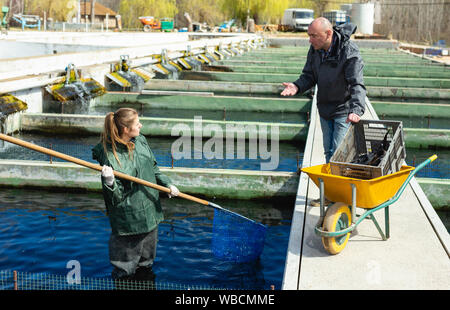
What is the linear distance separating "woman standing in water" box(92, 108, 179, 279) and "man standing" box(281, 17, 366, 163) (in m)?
2.07

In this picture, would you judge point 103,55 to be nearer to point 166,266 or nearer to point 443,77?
point 443,77

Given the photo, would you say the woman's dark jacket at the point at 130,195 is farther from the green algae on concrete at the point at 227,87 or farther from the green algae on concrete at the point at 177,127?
the green algae on concrete at the point at 227,87

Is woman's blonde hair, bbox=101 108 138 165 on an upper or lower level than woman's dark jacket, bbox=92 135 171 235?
upper

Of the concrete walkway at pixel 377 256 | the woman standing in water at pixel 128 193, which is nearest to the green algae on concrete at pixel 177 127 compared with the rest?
the concrete walkway at pixel 377 256

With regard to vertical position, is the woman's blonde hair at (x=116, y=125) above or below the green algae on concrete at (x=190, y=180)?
above

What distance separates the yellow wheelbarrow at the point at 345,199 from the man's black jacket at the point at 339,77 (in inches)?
37.0

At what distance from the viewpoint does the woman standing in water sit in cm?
435

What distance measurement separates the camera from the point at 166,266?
229 inches

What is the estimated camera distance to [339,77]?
5.84 m

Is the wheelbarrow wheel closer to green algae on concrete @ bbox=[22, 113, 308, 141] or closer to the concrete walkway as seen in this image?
the concrete walkway

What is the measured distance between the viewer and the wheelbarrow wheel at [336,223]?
15.4 feet

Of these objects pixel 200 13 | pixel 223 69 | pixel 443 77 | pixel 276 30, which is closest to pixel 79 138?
pixel 223 69

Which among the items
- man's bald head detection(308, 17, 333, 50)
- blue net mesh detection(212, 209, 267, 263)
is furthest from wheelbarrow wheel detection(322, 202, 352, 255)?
man's bald head detection(308, 17, 333, 50)

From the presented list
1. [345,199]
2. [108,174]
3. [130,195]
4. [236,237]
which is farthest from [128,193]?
[345,199]
